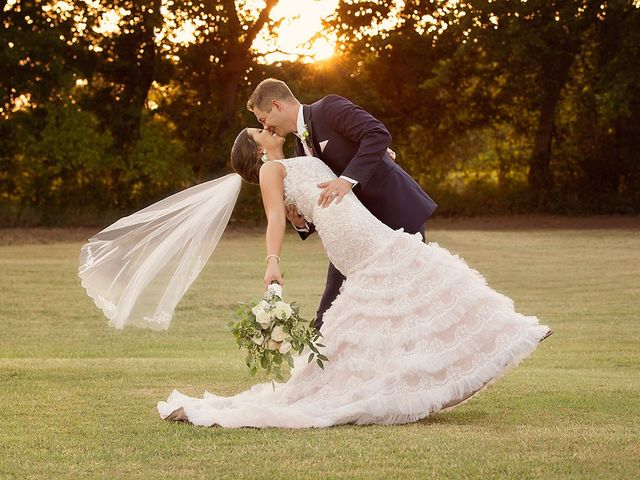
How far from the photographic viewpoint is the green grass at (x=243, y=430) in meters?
5.25

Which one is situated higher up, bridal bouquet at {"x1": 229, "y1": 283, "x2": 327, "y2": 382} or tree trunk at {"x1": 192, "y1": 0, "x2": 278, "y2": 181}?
tree trunk at {"x1": 192, "y1": 0, "x2": 278, "y2": 181}

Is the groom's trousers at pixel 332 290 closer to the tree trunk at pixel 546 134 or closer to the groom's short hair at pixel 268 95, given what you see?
the groom's short hair at pixel 268 95

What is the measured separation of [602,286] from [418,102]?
75.6 ft

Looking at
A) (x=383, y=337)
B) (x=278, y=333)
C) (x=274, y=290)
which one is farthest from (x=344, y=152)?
(x=278, y=333)

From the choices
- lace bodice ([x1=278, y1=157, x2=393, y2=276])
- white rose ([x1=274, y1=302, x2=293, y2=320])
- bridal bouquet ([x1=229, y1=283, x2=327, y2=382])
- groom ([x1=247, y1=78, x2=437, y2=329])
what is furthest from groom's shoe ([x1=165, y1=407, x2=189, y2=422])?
lace bodice ([x1=278, y1=157, x2=393, y2=276])

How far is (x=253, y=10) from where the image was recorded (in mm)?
38531

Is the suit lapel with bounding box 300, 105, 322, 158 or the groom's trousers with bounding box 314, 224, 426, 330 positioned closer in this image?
the suit lapel with bounding box 300, 105, 322, 158

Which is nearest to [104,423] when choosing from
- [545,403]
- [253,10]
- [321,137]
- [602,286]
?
[321,137]

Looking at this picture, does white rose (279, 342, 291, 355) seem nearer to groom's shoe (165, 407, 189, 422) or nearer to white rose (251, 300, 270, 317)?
white rose (251, 300, 270, 317)

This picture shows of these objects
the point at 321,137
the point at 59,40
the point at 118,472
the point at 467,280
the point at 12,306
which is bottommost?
the point at 12,306

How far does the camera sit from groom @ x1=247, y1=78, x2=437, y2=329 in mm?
6668

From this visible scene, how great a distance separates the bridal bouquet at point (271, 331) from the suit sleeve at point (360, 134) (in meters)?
0.84

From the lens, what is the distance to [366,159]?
6641 mm

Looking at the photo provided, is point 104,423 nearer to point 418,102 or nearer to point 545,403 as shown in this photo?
point 545,403
